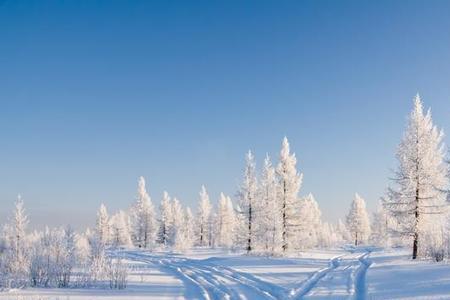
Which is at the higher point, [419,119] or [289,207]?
[419,119]

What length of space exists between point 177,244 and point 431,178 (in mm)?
29958

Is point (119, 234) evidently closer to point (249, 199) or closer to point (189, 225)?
point (189, 225)

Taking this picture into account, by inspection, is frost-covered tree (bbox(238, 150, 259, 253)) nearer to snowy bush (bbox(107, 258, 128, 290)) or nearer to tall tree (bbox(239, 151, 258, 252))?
tall tree (bbox(239, 151, 258, 252))

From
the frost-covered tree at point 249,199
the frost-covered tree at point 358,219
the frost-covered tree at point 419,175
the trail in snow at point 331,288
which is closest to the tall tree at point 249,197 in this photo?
the frost-covered tree at point 249,199

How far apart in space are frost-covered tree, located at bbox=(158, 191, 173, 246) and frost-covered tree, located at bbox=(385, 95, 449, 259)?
5205 centimetres

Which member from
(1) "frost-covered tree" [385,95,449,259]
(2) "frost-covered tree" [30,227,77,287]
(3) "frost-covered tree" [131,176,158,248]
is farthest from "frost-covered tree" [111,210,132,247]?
(2) "frost-covered tree" [30,227,77,287]

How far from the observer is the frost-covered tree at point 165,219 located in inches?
3177

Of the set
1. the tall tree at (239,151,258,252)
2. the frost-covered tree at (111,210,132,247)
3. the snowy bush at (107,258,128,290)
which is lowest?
the frost-covered tree at (111,210,132,247)

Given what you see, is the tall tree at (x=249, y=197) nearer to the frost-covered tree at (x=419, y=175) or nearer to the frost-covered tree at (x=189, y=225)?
the frost-covered tree at (x=419, y=175)

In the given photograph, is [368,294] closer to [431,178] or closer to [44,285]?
[44,285]

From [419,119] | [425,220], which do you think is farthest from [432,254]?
[419,119]

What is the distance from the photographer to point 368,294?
14.0m

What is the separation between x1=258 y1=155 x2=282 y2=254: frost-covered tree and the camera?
42.5m

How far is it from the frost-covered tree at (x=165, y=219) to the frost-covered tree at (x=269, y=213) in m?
34.7
